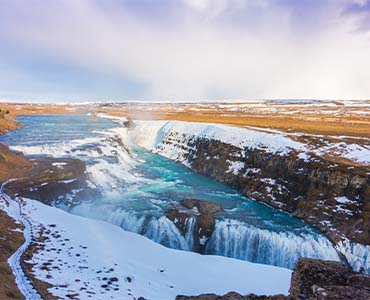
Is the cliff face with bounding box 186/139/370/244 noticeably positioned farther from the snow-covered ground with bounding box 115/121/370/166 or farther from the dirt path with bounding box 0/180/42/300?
the dirt path with bounding box 0/180/42/300

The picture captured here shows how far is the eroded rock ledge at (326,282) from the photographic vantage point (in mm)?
7168

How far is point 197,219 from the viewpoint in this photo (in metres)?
23.0

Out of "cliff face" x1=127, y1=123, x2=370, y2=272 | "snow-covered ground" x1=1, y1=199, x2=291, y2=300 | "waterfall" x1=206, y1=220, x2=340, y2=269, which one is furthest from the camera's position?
"cliff face" x1=127, y1=123, x2=370, y2=272

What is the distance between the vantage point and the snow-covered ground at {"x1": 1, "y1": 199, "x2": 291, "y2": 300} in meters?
12.8

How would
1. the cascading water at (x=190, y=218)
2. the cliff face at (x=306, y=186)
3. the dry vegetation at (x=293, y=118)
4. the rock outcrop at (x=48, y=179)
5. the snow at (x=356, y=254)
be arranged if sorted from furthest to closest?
1. the dry vegetation at (x=293, y=118)
2. the rock outcrop at (x=48, y=179)
3. the cliff face at (x=306, y=186)
4. the cascading water at (x=190, y=218)
5. the snow at (x=356, y=254)

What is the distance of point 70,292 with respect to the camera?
452 inches

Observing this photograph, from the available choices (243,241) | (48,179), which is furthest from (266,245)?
(48,179)

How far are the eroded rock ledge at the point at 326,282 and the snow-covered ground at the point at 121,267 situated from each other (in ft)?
21.3

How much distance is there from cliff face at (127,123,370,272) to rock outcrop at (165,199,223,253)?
7343mm

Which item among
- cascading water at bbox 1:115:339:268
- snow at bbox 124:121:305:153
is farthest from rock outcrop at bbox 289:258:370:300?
snow at bbox 124:121:305:153

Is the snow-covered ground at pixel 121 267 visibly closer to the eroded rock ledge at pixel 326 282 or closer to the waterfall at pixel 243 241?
the waterfall at pixel 243 241

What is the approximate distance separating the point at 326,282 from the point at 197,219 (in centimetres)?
1496

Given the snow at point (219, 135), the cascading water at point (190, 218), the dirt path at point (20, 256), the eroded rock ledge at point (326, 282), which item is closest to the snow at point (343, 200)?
the cascading water at point (190, 218)

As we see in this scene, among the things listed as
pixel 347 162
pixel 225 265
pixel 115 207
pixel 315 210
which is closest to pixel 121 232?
pixel 115 207
